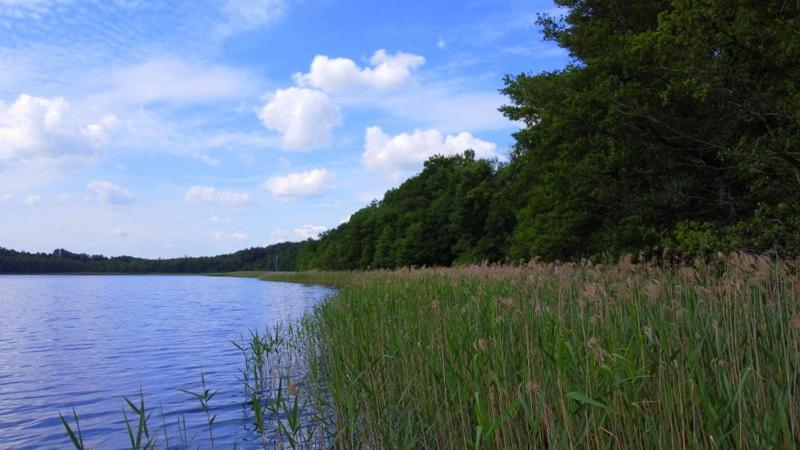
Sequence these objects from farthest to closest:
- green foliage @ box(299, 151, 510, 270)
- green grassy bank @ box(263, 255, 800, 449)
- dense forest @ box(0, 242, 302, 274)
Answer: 1. dense forest @ box(0, 242, 302, 274)
2. green foliage @ box(299, 151, 510, 270)
3. green grassy bank @ box(263, 255, 800, 449)

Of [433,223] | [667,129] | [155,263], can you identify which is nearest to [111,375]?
[667,129]

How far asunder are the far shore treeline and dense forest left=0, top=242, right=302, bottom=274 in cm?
12008

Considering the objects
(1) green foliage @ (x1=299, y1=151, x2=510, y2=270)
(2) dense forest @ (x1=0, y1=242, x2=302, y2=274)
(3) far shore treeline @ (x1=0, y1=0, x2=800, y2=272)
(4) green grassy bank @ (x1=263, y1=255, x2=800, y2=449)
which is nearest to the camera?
(4) green grassy bank @ (x1=263, y1=255, x2=800, y2=449)

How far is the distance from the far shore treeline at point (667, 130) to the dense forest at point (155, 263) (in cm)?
12008

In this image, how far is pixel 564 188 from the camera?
66.2 feet

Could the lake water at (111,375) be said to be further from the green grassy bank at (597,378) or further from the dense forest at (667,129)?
the dense forest at (667,129)

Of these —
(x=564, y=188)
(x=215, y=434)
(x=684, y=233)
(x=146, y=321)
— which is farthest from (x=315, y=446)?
(x=146, y=321)

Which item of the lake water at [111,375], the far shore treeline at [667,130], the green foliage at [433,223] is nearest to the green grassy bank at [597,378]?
the lake water at [111,375]

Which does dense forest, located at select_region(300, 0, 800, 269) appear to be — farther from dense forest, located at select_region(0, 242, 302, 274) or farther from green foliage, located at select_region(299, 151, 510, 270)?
dense forest, located at select_region(0, 242, 302, 274)

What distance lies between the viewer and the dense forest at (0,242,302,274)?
142750 millimetres

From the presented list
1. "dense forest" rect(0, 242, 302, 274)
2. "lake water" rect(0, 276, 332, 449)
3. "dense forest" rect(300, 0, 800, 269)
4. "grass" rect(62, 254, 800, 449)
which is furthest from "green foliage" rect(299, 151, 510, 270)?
"dense forest" rect(0, 242, 302, 274)

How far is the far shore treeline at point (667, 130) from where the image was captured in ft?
37.6

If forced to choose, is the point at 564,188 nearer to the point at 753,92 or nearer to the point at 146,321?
the point at 753,92

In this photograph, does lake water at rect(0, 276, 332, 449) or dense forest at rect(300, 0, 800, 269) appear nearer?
lake water at rect(0, 276, 332, 449)
